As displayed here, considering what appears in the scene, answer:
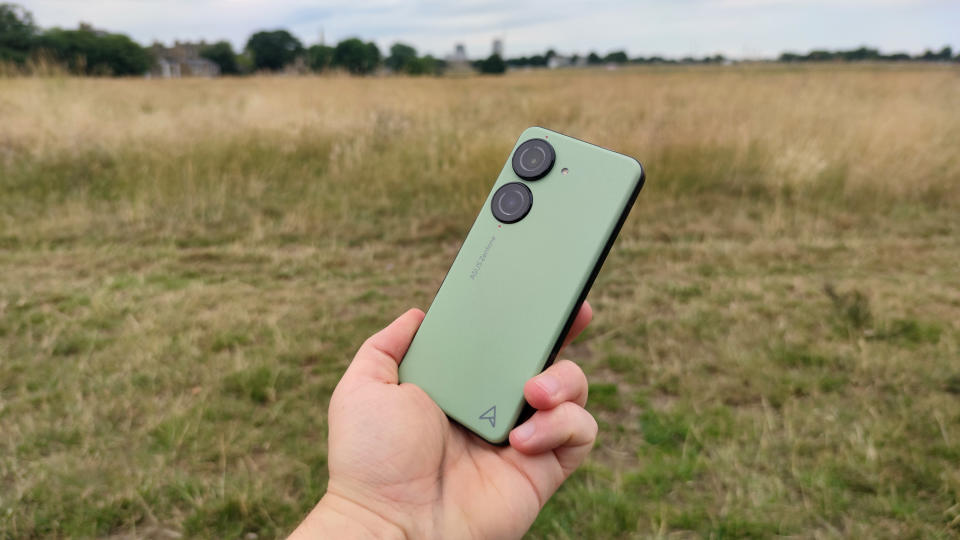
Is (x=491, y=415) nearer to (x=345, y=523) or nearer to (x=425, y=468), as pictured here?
(x=425, y=468)

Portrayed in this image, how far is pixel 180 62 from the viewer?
21.9 meters

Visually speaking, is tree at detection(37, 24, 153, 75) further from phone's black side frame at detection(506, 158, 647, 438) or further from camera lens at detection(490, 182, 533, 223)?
phone's black side frame at detection(506, 158, 647, 438)

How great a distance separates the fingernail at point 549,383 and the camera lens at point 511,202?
41cm

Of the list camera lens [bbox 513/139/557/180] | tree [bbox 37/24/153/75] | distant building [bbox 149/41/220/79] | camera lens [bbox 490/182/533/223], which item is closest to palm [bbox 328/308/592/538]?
camera lens [bbox 490/182/533/223]

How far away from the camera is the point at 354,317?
329cm

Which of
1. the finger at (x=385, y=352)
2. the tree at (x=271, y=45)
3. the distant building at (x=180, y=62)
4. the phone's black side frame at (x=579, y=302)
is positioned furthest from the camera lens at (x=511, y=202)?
the tree at (x=271, y=45)

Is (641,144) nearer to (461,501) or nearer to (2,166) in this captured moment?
(461,501)

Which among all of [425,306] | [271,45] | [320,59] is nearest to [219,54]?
[271,45]

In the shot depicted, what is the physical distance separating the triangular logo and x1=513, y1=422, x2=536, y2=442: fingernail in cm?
9

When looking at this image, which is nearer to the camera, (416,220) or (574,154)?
(574,154)

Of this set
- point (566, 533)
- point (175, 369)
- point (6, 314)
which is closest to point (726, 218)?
point (566, 533)

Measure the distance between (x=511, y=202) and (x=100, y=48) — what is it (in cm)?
3282

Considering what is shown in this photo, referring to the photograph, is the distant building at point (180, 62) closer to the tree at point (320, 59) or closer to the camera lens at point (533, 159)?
the tree at point (320, 59)

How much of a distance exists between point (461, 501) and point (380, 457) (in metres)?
0.19
